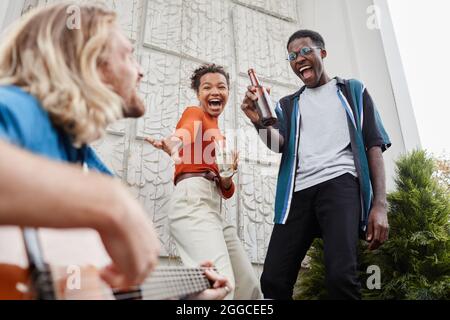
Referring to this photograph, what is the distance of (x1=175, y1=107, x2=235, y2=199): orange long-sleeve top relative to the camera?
187cm

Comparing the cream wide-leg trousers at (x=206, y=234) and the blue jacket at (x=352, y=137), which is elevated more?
the blue jacket at (x=352, y=137)

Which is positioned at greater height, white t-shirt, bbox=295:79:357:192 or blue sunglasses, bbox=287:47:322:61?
blue sunglasses, bbox=287:47:322:61

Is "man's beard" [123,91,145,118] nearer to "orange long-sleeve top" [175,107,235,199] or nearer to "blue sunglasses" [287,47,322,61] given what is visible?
"orange long-sleeve top" [175,107,235,199]

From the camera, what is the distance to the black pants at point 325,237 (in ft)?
5.01

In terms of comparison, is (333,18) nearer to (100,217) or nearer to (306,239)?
(306,239)

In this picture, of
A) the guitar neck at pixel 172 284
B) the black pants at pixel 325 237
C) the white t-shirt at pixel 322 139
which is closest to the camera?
the guitar neck at pixel 172 284

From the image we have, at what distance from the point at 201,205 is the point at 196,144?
0.89 feet

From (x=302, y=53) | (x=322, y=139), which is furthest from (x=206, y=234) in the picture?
(x=302, y=53)

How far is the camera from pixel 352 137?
71.9 inches

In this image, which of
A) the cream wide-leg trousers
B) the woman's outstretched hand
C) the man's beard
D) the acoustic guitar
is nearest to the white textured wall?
the cream wide-leg trousers

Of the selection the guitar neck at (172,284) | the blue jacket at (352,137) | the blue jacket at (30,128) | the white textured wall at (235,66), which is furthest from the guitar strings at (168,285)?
the white textured wall at (235,66)

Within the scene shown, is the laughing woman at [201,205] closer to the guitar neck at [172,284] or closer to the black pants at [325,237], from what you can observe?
the black pants at [325,237]

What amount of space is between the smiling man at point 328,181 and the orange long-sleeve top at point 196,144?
242 mm

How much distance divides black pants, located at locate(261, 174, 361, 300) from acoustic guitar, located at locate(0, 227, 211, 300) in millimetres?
931
